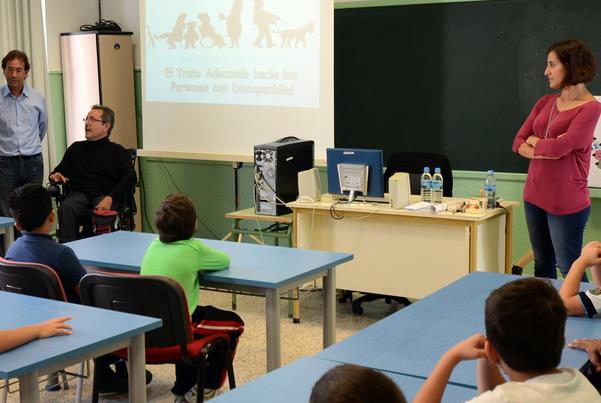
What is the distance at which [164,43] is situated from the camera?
705 cm

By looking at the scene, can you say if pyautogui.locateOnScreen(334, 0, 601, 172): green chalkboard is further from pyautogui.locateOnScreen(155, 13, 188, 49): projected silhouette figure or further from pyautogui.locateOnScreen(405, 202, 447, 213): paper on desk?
pyautogui.locateOnScreen(155, 13, 188, 49): projected silhouette figure

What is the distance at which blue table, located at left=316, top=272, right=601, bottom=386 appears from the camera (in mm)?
2371

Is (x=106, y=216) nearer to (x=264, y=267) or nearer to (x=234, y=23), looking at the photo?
(x=234, y=23)

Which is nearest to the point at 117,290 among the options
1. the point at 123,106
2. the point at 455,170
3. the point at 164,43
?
the point at 455,170

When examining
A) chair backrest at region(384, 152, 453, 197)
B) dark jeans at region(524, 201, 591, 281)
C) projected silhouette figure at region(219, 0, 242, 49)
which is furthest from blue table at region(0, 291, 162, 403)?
projected silhouette figure at region(219, 0, 242, 49)

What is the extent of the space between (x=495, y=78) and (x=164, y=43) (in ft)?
9.11

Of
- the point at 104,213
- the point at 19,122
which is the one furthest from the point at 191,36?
the point at 104,213

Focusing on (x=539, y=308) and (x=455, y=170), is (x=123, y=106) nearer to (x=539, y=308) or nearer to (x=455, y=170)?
(x=455, y=170)

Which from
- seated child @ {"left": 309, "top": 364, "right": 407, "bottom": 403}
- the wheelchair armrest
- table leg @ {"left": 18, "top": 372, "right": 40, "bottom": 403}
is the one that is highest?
seated child @ {"left": 309, "top": 364, "right": 407, "bottom": 403}

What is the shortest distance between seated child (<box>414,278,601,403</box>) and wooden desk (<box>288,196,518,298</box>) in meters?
2.91

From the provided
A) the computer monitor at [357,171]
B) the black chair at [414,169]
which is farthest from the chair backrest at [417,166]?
the computer monitor at [357,171]

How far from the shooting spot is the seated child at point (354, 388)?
4.33ft

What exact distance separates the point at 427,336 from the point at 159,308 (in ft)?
3.66

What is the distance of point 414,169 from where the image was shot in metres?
5.46
